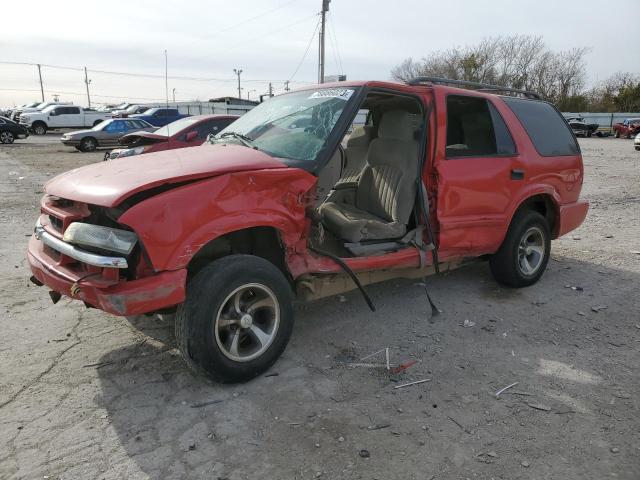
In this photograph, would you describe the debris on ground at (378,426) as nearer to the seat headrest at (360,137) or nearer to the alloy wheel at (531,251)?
the alloy wheel at (531,251)

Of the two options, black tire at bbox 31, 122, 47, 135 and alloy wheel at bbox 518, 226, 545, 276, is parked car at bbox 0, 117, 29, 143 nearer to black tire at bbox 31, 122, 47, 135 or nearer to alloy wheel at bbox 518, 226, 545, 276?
black tire at bbox 31, 122, 47, 135

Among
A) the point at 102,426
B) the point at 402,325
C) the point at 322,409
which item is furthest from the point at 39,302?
the point at 402,325

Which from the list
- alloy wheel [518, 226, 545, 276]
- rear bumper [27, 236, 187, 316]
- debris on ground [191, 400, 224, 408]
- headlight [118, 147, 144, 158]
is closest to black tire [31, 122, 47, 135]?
headlight [118, 147, 144, 158]

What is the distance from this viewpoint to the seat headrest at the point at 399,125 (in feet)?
14.4

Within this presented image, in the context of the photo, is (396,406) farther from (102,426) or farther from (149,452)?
(102,426)

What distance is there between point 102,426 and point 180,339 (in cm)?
63

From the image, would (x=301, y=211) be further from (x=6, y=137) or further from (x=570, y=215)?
(x=6, y=137)

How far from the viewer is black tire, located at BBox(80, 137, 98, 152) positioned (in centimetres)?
2036

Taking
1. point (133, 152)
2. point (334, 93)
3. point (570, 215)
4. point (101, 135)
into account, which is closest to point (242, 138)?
point (334, 93)

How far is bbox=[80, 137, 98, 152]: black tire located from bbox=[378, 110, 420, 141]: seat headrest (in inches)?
750

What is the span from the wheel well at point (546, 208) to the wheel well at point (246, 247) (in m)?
2.94

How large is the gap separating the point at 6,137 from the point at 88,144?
702 centimetres

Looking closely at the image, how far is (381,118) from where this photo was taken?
188 inches

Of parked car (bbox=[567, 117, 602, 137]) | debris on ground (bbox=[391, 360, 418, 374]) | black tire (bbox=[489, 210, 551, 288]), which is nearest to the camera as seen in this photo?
debris on ground (bbox=[391, 360, 418, 374])
